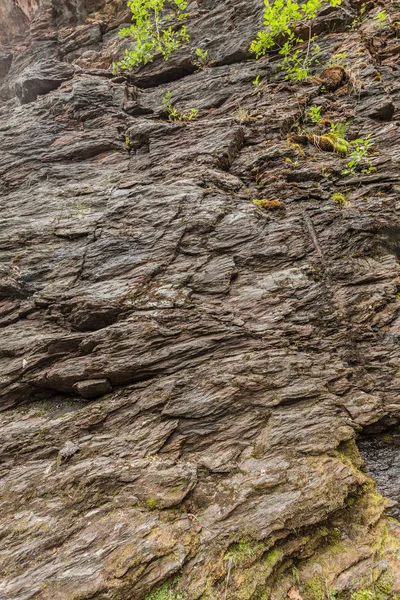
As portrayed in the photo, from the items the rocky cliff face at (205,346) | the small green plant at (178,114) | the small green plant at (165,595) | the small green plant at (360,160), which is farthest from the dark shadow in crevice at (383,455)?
the small green plant at (178,114)

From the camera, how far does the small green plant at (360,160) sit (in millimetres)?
8211

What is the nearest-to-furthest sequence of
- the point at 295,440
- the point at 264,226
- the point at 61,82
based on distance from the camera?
1. the point at 295,440
2. the point at 264,226
3. the point at 61,82

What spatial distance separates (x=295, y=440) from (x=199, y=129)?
9.75 meters

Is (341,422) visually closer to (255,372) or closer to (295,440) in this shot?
(295,440)

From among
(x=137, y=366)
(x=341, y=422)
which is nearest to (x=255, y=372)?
(x=341, y=422)

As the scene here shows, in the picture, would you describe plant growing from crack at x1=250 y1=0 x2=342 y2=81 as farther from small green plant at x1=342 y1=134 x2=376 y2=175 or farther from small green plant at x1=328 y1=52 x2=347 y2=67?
small green plant at x1=342 y1=134 x2=376 y2=175

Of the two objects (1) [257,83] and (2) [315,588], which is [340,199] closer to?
(1) [257,83]

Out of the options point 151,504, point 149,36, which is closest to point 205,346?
point 151,504

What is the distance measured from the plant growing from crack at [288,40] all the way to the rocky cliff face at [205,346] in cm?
50

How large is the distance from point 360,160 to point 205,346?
6618 mm

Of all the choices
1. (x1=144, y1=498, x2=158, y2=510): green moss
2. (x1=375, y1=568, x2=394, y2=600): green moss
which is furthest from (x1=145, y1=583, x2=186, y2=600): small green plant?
(x1=375, y1=568, x2=394, y2=600): green moss

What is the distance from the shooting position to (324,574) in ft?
14.2

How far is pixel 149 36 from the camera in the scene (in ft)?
45.2

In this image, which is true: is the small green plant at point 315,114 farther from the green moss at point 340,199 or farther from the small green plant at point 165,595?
the small green plant at point 165,595
